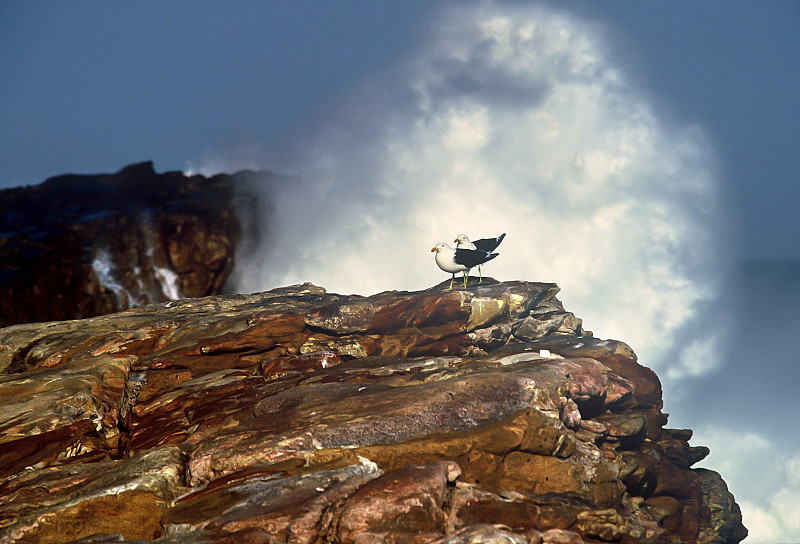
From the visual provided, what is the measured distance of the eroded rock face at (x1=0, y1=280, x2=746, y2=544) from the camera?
427 inches

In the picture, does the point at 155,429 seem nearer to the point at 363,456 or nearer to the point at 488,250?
the point at 363,456

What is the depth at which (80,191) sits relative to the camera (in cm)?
4656

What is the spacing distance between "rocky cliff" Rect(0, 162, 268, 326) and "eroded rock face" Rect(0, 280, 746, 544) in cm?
1647

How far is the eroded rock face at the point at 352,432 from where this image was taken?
10.9 metres

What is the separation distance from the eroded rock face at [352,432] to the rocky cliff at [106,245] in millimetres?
16469

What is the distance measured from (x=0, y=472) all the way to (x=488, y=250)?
23731mm

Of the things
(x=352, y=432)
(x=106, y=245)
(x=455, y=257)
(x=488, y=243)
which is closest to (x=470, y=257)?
(x=455, y=257)

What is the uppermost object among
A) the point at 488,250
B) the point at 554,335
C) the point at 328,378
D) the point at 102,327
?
the point at 488,250

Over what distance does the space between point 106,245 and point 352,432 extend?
146ft

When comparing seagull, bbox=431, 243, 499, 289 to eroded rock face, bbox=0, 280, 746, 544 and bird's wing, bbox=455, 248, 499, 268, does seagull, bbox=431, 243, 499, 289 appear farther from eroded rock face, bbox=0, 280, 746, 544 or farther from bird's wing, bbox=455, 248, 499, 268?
eroded rock face, bbox=0, 280, 746, 544

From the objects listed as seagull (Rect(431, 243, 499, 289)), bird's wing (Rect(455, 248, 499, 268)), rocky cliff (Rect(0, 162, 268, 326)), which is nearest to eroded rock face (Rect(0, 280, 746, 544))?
bird's wing (Rect(455, 248, 499, 268))

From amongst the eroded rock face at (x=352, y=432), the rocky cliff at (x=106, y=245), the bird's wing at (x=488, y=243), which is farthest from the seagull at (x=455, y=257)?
the rocky cliff at (x=106, y=245)

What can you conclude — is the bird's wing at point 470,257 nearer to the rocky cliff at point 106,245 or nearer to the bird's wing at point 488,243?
the bird's wing at point 488,243

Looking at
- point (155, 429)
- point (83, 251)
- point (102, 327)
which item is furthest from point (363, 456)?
point (83, 251)
